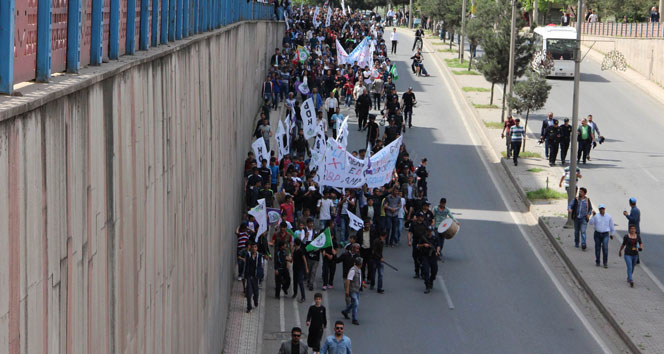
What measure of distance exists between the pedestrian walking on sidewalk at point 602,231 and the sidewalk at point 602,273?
12.8 inches

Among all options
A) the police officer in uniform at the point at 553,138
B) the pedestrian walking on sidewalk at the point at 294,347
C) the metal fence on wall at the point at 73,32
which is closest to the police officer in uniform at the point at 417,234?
the pedestrian walking on sidewalk at the point at 294,347

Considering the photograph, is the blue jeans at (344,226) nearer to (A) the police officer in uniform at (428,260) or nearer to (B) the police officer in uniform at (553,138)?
(A) the police officer in uniform at (428,260)

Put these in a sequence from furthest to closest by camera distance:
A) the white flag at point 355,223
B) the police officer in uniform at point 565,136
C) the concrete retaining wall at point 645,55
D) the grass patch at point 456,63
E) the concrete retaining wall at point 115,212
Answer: the grass patch at point 456,63 < the concrete retaining wall at point 645,55 < the police officer in uniform at point 565,136 < the white flag at point 355,223 < the concrete retaining wall at point 115,212

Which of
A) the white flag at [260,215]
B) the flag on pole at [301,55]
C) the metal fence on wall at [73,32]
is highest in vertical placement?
the metal fence on wall at [73,32]

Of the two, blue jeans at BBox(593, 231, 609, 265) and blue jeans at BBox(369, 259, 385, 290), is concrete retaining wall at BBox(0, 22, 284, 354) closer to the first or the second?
blue jeans at BBox(369, 259, 385, 290)

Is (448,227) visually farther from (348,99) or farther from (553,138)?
(348,99)

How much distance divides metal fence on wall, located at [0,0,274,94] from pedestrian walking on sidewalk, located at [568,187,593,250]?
12883 mm

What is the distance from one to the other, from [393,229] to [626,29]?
41262 millimetres

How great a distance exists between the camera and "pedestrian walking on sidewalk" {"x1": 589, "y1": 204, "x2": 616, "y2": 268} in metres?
23.6

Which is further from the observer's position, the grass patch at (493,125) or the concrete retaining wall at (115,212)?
the grass patch at (493,125)

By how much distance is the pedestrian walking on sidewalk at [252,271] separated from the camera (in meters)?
20.3

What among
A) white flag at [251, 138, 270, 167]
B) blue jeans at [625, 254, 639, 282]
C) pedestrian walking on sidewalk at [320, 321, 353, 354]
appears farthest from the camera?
white flag at [251, 138, 270, 167]

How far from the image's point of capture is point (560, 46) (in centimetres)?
5662

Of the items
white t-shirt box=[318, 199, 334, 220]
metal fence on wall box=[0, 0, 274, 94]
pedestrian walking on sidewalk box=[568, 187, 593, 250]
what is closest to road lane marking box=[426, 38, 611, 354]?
pedestrian walking on sidewalk box=[568, 187, 593, 250]
